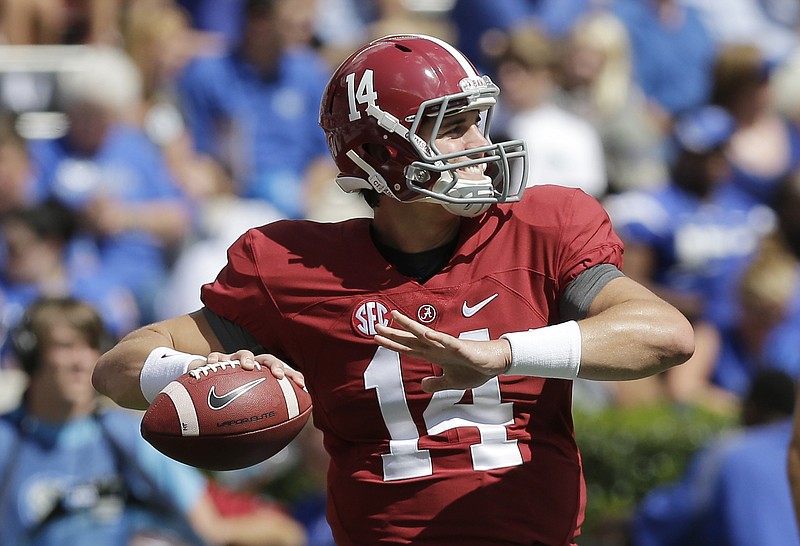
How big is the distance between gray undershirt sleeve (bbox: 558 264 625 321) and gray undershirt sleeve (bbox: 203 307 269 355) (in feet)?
2.60

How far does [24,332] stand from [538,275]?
2.72 m

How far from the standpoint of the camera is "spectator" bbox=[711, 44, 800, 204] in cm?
872

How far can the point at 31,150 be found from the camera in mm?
7758

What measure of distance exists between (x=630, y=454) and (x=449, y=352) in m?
3.87

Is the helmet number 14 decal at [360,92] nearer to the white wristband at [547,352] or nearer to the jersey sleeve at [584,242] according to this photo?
the jersey sleeve at [584,242]

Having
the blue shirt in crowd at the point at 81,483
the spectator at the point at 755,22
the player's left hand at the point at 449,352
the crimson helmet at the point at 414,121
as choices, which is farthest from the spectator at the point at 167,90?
the player's left hand at the point at 449,352

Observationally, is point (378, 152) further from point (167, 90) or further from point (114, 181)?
point (167, 90)

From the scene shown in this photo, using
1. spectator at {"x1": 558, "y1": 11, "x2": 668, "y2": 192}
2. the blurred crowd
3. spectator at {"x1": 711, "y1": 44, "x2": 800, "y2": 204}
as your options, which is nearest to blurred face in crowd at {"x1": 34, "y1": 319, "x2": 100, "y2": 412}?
the blurred crowd

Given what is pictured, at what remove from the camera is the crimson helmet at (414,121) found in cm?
347

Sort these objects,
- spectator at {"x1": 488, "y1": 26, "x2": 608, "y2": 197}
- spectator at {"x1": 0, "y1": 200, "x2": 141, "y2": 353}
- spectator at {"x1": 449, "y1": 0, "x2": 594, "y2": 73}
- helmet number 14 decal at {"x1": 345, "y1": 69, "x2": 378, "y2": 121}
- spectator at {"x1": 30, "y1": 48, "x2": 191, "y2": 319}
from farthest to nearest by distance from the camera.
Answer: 1. spectator at {"x1": 449, "y1": 0, "x2": 594, "y2": 73}
2. spectator at {"x1": 488, "y1": 26, "x2": 608, "y2": 197}
3. spectator at {"x1": 30, "y1": 48, "x2": 191, "y2": 319}
4. spectator at {"x1": 0, "y1": 200, "x2": 141, "y2": 353}
5. helmet number 14 decal at {"x1": 345, "y1": 69, "x2": 378, "y2": 121}

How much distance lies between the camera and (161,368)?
3527 mm

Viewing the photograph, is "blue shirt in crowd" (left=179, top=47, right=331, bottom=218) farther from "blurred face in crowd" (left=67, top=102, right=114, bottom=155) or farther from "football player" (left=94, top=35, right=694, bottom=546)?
"football player" (left=94, top=35, right=694, bottom=546)

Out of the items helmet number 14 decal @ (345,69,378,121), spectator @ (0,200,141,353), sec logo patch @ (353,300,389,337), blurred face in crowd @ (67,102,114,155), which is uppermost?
helmet number 14 decal @ (345,69,378,121)

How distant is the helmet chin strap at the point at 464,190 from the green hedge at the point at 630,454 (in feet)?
11.2
